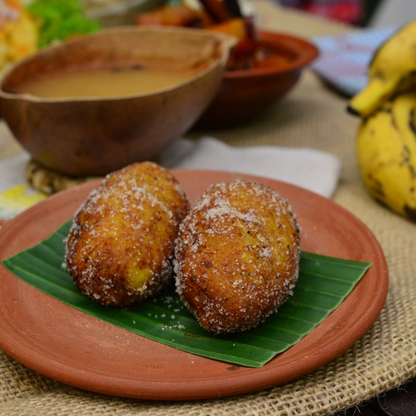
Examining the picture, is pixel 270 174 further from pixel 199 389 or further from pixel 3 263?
pixel 199 389

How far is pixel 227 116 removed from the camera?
7.18 ft

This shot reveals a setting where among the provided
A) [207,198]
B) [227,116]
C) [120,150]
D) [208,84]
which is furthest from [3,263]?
[227,116]

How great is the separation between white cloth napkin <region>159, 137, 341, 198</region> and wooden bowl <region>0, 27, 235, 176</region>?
0.65 feet

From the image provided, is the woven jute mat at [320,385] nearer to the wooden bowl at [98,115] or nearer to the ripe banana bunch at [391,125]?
the ripe banana bunch at [391,125]

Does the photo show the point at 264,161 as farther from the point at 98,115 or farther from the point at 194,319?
the point at 194,319

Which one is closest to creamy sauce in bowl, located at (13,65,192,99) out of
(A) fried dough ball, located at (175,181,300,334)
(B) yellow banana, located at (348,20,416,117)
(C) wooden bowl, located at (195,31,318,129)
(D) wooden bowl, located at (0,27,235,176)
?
(D) wooden bowl, located at (0,27,235,176)

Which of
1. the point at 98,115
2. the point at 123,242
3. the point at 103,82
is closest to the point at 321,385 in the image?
the point at 123,242

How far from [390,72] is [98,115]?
2.60 ft

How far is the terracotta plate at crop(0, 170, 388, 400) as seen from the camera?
862mm

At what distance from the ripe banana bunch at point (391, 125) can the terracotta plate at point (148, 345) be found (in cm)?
34

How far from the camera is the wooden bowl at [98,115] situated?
1545 millimetres

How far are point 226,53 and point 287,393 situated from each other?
1.19 metres

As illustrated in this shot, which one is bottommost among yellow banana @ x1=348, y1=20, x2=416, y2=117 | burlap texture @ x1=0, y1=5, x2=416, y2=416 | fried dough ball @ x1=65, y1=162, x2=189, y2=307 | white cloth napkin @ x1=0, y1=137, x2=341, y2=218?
white cloth napkin @ x1=0, y1=137, x2=341, y2=218

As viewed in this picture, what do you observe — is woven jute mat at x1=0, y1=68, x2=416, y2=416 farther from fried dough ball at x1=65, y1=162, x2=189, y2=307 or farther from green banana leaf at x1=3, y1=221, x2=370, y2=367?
fried dough ball at x1=65, y1=162, x2=189, y2=307
